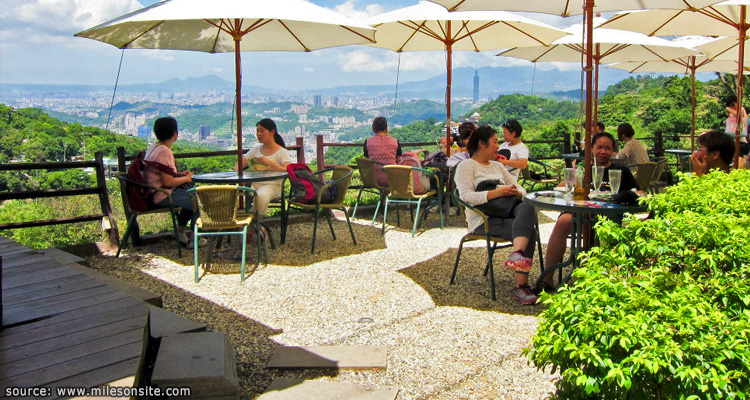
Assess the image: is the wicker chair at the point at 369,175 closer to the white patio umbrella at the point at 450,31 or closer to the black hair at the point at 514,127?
the white patio umbrella at the point at 450,31

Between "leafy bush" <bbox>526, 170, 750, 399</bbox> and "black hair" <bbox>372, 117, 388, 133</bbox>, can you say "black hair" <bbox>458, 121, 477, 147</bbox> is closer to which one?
"black hair" <bbox>372, 117, 388, 133</bbox>

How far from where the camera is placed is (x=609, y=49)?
32.1ft

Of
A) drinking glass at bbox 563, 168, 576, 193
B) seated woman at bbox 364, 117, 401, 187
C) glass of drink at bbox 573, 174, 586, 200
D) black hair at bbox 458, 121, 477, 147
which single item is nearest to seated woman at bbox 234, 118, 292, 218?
seated woman at bbox 364, 117, 401, 187

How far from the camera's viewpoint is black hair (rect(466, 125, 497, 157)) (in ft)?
16.1

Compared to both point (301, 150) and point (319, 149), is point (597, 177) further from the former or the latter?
point (319, 149)

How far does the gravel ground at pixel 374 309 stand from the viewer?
10.4 ft

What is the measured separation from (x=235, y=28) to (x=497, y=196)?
10.7 ft

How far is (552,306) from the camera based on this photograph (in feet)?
5.74

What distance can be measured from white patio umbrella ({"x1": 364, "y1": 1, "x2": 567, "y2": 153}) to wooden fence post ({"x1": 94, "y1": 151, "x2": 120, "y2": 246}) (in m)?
3.52

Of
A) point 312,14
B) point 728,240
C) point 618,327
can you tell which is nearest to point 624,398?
point 618,327

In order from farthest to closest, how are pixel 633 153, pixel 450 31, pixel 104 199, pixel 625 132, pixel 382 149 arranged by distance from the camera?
pixel 450 31 < pixel 625 132 < pixel 633 153 < pixel 382 149 < pixel 104 199

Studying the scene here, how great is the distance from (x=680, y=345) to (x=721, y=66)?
1374cm

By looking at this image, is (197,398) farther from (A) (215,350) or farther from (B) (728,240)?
(B) (728,240)

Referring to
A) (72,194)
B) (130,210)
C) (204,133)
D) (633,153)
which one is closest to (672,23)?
(633,153)
